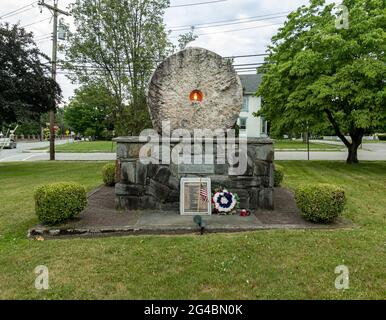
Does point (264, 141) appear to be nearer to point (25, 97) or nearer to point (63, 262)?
point (63, 262)

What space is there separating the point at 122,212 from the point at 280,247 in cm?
316

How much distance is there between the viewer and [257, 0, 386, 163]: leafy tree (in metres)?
12.3

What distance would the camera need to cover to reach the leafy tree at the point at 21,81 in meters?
12.9

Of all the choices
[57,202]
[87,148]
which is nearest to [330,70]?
[57,202]

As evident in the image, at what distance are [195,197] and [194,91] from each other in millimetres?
2211

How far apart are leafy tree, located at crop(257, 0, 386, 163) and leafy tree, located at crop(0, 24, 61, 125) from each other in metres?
9.57

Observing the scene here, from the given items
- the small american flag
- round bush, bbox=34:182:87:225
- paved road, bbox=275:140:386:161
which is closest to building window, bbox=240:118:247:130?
paved road, bbox=275:140:386:161

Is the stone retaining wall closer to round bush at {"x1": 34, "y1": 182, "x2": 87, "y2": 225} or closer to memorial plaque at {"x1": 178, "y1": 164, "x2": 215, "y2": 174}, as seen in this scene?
memorial plaque at {"x1": 178, "y1": 164, "x2": 215, "y2": 174}

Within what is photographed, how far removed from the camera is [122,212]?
6.44 meters

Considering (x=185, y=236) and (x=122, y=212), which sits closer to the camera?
(x=185, y=236)

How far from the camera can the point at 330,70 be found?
13.4 m
